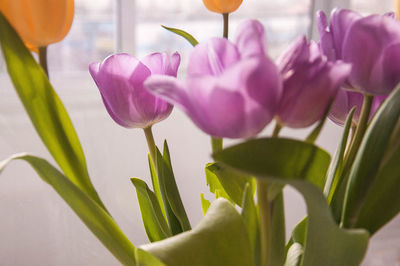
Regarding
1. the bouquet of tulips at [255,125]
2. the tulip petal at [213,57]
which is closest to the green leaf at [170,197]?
the bouquet of tulips at [255,125]

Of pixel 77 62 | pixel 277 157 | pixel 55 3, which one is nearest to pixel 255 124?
pixel 277 157

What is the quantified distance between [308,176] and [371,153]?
0.12 feet

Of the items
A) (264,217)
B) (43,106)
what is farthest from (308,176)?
(43,106)

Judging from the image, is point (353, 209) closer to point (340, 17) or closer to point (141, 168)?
point (340, 17)

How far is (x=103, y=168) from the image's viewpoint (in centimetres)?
76

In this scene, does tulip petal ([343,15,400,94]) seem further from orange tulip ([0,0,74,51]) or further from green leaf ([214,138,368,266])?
orange tulip ([0,0,74,51])

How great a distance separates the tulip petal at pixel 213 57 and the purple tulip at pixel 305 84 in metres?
0.02

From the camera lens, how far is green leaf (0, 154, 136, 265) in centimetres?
26

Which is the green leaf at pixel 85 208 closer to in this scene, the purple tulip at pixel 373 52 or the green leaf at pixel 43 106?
the green leaf at pixel 43 106

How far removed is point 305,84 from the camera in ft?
0.74

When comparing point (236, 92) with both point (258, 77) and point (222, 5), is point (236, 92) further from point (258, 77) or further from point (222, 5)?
point (222, 5)

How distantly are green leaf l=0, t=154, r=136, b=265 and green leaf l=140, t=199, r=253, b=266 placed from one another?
4 cm

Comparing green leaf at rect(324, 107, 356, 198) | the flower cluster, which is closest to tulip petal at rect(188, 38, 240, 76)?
the flower cluster

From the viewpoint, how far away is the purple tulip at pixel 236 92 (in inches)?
8.1
